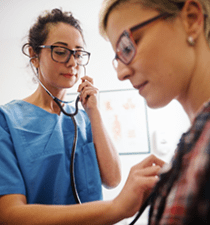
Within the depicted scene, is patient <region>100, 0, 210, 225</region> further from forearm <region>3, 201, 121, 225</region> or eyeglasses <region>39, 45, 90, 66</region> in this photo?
eyeglasses <region>39, 45, 90, 66</region>

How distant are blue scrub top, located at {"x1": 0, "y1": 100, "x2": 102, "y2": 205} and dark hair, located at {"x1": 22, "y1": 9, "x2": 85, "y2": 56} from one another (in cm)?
31

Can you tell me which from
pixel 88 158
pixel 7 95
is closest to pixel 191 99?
pixel 88 158

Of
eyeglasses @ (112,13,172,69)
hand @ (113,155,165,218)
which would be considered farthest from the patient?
hand @ (113,155,165,218)

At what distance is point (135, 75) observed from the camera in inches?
20.1

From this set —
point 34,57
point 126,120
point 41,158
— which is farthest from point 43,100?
point 126,120

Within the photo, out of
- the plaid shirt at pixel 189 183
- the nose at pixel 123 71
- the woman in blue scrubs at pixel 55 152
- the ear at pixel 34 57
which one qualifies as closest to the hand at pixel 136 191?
the woman in blue scrubs at pixel 55 152

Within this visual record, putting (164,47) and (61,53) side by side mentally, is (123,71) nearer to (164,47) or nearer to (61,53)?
(164,47)

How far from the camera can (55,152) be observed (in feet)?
2.56

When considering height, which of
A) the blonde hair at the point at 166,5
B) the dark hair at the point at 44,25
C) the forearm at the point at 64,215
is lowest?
the forearm at the point at 64,215

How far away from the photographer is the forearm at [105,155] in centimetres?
89

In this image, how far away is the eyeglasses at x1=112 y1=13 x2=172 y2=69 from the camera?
1.55 feet

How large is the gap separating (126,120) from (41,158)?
5.29 ft

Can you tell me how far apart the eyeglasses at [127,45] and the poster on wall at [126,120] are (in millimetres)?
1762

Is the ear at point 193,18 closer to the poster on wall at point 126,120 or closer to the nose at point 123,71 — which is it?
the nose at point 123,71
